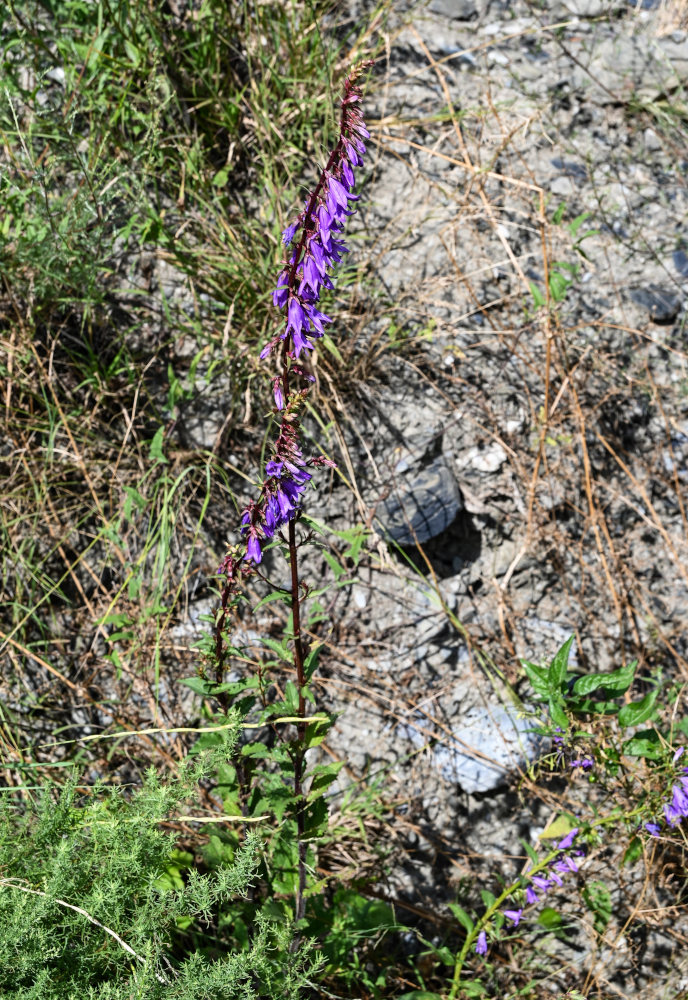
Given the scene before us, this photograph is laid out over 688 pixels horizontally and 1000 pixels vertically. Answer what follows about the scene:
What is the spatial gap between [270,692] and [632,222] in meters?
2.60

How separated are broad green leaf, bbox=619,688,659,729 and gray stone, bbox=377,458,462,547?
0.98m

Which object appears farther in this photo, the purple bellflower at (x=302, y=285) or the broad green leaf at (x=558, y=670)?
the broad green leaf at (x=558, y=670)

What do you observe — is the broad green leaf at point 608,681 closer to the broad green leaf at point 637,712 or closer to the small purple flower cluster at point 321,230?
the broad green leaf at point 637,712

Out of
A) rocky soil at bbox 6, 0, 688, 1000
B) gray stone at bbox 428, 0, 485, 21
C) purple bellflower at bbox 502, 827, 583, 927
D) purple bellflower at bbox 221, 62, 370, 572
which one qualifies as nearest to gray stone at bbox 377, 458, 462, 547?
rocky soil at bbox 6, 0, 688, 1000

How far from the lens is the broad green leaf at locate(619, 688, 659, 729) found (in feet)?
7.61

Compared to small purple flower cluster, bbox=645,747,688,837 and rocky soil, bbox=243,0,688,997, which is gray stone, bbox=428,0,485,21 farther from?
small purple flower cluster, bbox=645,747,688,837

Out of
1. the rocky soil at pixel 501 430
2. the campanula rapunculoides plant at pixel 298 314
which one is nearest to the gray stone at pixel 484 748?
the rocky soil at pixel 501 430

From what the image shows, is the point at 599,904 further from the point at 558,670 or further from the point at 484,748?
the point at 558,670

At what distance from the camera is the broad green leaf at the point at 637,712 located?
2.32 m

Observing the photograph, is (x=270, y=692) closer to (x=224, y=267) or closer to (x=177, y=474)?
(x=177, y=474)

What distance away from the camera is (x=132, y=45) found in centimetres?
315

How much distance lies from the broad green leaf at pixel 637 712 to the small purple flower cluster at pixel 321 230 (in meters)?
1.46

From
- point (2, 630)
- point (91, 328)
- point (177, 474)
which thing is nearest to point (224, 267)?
point (91, 328)

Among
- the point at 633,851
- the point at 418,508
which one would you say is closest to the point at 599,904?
the point at 633,851
